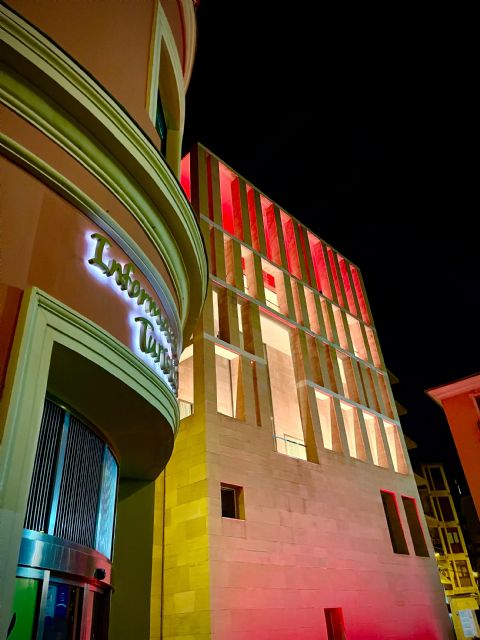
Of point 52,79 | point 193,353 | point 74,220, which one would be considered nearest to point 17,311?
point 74,220

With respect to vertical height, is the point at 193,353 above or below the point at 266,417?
above

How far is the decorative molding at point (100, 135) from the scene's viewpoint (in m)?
3.98

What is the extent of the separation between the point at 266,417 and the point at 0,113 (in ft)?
45.9

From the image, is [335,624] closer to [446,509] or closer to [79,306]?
[79,306]

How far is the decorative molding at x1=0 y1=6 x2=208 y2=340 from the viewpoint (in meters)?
3.98

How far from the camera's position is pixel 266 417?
16.7 metres

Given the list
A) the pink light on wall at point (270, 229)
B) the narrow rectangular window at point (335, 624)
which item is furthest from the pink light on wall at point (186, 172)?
the narrow rectangular window at point (335, 624)

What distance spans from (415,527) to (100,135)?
22.3 meters

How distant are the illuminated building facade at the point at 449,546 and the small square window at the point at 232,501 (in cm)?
2887

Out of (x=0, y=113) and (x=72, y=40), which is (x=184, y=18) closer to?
(x=72, y=40)

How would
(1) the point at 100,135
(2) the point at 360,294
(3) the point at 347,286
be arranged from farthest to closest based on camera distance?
(2) the point at 360,294 < (3) the point at 347,286 < (1) the point at 100,135

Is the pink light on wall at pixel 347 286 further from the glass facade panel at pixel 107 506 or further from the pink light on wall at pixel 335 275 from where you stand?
A: the glass facade panel at pixel 107 506

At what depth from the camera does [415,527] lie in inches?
853

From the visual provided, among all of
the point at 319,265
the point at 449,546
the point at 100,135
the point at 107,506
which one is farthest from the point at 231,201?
the point at 449,546
